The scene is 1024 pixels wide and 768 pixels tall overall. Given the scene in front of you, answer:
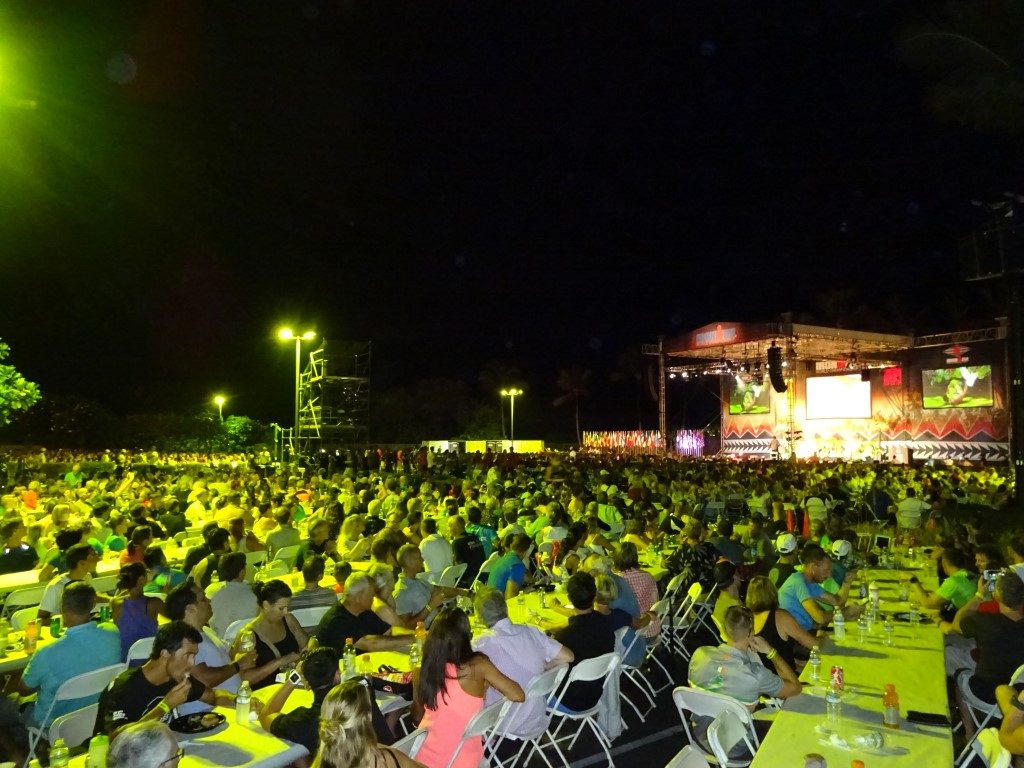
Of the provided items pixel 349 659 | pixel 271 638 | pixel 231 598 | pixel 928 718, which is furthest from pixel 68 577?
pixel 928 718

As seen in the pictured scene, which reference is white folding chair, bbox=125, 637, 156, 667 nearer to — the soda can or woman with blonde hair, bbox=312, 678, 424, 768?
woman with blonde hair, bbox=312, 678, 424, 768

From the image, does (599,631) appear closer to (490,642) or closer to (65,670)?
(490,642)

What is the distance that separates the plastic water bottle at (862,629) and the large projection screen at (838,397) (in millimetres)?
31580

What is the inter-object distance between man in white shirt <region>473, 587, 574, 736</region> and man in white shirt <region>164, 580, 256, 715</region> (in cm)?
145

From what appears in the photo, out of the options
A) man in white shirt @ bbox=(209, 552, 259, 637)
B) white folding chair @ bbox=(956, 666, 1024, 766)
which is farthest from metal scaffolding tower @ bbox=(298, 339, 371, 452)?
white folding chair @ bbox=(956, 666, 1024, 766)

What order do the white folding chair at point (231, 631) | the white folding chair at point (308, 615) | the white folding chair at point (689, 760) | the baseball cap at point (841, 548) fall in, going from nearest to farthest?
the white folding chair at point (689, 760)
the white folding chair at point (231, 631)
the white folding chair at point (308, 615)
the baseball cap at point (841, 548)

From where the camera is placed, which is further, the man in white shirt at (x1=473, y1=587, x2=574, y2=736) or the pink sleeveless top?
the man in white shirt at (x1=473, y1=587, x2=574, y2=736)

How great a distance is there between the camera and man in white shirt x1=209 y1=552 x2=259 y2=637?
18.6ft

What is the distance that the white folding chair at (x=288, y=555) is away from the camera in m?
8.62

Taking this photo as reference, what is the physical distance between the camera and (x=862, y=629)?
17.8 feet

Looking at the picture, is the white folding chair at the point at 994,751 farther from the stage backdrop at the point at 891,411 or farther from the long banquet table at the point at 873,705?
the stage backdrop at the point at 891,411

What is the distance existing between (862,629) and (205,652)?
448 cm

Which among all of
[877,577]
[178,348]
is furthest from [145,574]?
[178,348]

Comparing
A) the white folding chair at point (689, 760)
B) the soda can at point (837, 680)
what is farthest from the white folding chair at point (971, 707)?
the white folding chair at point (689, 760)
